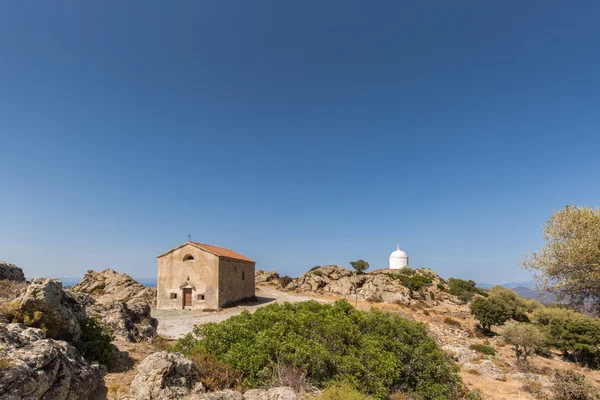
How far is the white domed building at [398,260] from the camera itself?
81438 mm

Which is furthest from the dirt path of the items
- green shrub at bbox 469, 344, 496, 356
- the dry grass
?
the dry grass

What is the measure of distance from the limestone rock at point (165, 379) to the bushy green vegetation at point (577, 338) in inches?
1329

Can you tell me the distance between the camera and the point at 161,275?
1215 inches

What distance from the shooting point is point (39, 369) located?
5520 millimetres

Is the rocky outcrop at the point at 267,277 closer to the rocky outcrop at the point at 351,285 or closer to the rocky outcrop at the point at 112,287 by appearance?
the rocky outcrop at the point at 351,285

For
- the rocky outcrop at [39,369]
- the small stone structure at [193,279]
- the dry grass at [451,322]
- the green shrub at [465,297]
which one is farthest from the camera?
the green shrub at [465,297]

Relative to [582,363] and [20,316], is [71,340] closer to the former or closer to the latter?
[20,316]

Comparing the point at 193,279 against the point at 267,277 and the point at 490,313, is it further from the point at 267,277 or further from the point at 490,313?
the point at 490,313

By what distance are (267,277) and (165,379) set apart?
54.3m

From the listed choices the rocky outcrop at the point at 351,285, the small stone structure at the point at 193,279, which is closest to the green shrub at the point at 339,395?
the small stone structure at the point at 193,279

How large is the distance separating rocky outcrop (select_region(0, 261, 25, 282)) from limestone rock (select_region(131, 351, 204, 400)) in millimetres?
11934

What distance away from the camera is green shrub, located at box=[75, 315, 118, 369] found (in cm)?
870

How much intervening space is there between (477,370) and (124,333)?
65.2 feet

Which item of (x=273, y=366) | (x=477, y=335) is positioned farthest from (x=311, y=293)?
(x=273, y=366)
